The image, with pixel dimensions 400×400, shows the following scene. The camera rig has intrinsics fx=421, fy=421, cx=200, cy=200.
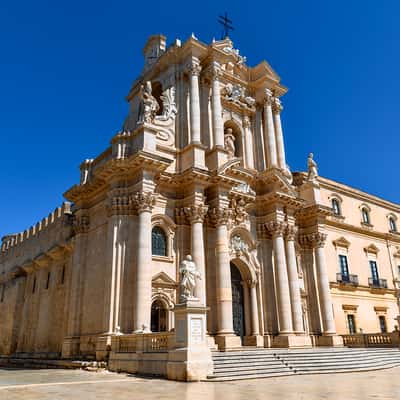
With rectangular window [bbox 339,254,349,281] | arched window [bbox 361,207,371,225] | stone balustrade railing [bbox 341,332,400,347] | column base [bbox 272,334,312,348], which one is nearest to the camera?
column base [bbox 272,334,312,348]

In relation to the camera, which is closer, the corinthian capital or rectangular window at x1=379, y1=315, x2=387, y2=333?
the corinthian capital

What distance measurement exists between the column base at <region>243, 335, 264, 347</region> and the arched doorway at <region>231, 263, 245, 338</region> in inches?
14.1

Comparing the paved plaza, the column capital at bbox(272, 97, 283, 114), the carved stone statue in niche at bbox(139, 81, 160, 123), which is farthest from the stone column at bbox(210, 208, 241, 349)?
the column capital at bbox(272, 97, 283, 114)

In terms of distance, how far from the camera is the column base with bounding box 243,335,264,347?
22.0 m

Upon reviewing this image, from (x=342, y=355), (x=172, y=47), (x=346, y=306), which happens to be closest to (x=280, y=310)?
(x=342, y=355)

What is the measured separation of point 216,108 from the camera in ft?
79.1

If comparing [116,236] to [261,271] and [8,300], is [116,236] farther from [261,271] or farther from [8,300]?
[8,300]

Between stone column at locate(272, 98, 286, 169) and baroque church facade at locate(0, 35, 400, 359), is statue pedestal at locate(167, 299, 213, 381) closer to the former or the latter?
baroque church facade at locate(0, 35, 400, 359)

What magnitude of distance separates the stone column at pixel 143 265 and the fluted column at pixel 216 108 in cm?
583

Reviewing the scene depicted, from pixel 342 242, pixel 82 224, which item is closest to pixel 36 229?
pixel 82 224

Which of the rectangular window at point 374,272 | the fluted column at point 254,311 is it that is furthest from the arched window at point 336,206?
the fluted column at point 254,311

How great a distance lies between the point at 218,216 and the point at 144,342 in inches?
309

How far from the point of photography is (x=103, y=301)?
63.2 ft

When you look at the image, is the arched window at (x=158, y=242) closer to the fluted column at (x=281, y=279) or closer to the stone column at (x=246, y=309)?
the stone column at (x=246, y=309)
